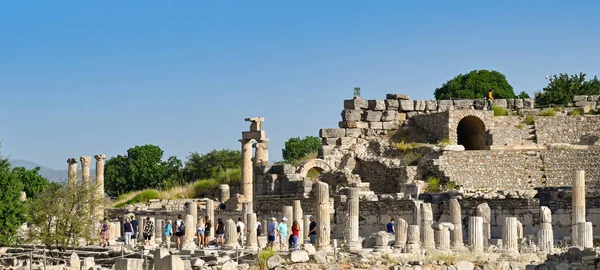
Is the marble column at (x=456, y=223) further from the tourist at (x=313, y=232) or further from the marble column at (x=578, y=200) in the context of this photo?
the tourist at (x=313, y=232)

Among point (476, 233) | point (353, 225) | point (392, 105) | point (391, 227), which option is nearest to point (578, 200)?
point (476, 233)

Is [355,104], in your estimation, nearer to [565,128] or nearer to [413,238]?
[565,128]

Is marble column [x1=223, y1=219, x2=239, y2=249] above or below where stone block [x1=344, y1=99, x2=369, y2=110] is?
below

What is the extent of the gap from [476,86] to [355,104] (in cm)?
2670

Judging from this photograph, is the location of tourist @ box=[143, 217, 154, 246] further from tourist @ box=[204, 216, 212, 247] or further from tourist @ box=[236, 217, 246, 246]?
tourist @ box=[236, 217, 246, 246]

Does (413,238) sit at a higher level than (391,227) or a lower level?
lower

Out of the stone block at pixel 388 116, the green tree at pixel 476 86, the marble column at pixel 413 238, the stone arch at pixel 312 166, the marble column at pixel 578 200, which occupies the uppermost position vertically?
the green tree at pixel 476 86

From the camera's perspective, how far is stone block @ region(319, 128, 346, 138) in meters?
49.6

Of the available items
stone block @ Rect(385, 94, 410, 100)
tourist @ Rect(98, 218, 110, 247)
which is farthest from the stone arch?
tourist @ Rect(98, 218, 110, 247)

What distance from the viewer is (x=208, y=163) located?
83.6 metres

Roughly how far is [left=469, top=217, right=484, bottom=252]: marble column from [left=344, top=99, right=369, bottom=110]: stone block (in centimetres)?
1852

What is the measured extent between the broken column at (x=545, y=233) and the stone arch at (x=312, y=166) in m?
15.8

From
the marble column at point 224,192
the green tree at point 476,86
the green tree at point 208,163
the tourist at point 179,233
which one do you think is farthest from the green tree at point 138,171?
the tourist at point 179,233

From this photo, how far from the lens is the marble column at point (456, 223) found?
32094mm
